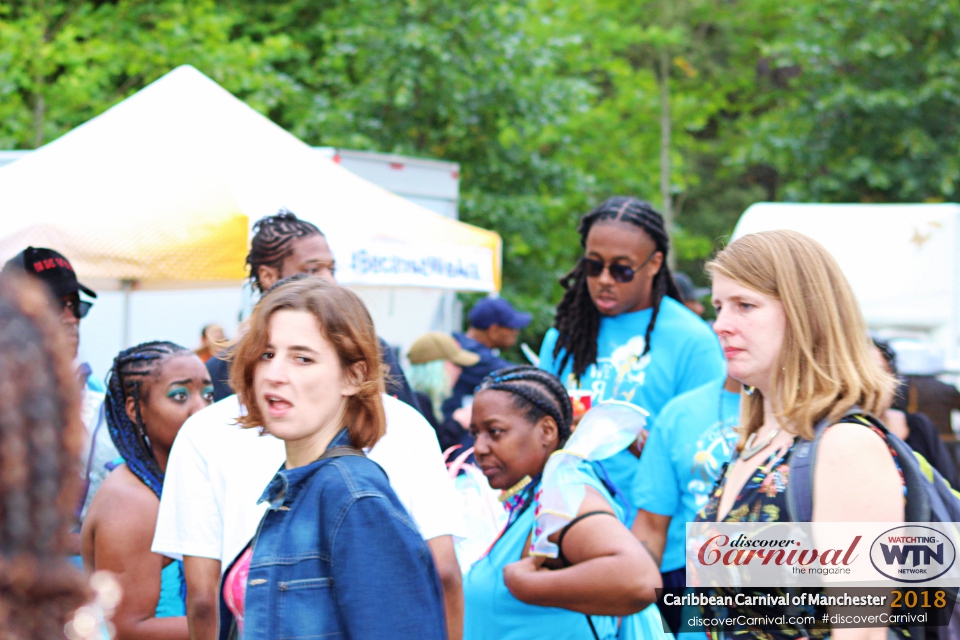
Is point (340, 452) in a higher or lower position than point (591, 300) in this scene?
lower

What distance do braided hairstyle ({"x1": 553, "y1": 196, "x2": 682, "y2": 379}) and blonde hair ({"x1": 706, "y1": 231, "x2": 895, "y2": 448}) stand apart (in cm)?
180

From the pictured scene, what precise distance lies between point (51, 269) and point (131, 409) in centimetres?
111

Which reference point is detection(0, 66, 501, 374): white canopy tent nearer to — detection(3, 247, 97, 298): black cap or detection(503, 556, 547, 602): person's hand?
detection(3, 247, 97, 298): black cap

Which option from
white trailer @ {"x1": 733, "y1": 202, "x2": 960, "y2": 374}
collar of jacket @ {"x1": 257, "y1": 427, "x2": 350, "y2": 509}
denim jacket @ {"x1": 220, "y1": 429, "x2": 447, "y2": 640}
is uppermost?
white trailer @ {"x1": 733, "y1": 202, "x2": 960, "y2": 374}

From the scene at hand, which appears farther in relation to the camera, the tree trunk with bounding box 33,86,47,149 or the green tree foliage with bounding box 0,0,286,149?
the tree trunk with bounding box 33,86,47,149

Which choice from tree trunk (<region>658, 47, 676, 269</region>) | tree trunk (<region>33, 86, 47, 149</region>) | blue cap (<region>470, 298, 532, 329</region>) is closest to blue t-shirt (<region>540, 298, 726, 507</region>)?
blue cap (<region>470, 298, 532, 329</region>)

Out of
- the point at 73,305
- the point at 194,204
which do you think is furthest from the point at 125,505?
the point at 194,204

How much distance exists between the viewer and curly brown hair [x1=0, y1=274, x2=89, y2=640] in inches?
31.7

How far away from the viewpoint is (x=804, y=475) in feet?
6.35

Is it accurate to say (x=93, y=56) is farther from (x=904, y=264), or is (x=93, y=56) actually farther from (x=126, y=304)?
(x=904, y=264)

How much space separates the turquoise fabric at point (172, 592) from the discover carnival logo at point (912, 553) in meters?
1.95

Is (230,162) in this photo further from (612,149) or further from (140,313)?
(612,149)

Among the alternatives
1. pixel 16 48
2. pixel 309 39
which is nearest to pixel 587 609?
pixel 16 48

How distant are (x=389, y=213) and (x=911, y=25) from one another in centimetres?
1375
